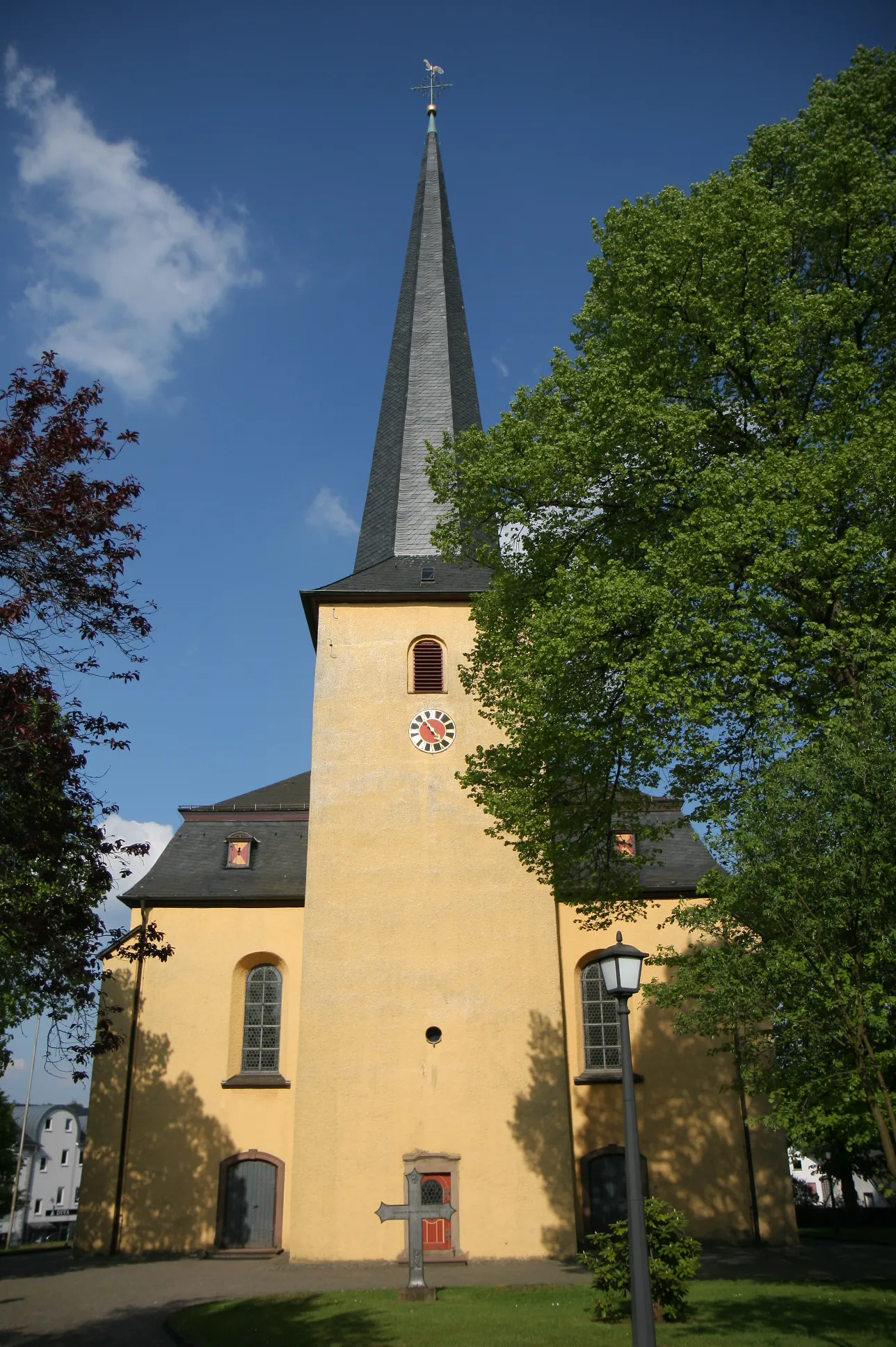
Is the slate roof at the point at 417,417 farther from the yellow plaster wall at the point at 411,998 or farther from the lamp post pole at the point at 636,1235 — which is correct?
the lamp post pole at the point at 636,1235

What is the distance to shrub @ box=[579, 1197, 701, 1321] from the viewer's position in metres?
11.2

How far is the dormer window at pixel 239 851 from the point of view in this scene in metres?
23.5

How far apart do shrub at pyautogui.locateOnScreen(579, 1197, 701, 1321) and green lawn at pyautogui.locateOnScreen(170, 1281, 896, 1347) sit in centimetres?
24

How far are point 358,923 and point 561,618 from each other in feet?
31.8

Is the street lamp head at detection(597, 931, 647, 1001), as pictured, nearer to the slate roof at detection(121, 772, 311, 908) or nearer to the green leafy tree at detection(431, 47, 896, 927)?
the green leafy tree at detection(431, 47, 896, 927)

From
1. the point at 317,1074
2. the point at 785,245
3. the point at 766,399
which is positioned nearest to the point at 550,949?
the point at 317,1074

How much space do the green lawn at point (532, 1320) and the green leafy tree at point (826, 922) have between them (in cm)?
174

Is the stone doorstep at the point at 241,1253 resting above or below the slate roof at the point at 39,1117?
below

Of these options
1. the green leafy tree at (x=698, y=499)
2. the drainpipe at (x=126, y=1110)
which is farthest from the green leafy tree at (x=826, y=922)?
the drainpipe at (x=126, y=1110)

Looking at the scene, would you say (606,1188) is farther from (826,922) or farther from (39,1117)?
(39,1117)

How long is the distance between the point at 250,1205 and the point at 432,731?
9759 millimetres

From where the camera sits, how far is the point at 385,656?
70.3 ft

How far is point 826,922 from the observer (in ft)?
31.7

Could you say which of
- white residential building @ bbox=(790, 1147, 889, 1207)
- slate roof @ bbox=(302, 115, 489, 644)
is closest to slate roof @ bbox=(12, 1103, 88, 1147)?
white residential building @ bbox=(790, 1147, 889, 1207)
